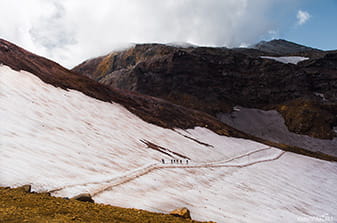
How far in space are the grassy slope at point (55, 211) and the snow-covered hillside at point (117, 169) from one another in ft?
8.31

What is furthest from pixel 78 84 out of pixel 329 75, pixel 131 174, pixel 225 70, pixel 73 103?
pixel 329 75

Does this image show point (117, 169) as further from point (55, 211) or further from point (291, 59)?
point (291, 59)

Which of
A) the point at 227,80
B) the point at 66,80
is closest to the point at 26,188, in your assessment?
the point at 66,80

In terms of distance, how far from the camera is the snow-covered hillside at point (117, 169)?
15.0 meters

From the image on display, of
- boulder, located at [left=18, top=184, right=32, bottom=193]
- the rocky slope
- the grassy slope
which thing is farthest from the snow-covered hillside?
the rocky slope

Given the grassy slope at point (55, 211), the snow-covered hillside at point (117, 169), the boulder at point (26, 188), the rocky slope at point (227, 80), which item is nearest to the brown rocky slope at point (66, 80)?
the snow-covered hillside at point (117, 169)

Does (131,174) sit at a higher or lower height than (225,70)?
lower

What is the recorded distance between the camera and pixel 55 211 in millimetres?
9109

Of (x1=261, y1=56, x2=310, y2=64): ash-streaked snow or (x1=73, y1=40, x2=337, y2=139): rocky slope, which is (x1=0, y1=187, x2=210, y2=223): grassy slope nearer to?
(x1=73, y1=40, x2=337, y2=139): rocky slope

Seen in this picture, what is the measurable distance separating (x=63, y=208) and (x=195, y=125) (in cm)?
5537

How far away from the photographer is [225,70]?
155500 mm

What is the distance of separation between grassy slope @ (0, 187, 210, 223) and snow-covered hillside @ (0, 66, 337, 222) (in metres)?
2.53

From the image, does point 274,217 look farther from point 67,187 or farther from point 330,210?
point 67,187

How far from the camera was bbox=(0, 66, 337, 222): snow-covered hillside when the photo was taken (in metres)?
15.0
